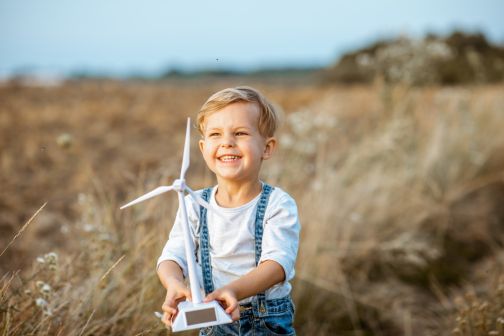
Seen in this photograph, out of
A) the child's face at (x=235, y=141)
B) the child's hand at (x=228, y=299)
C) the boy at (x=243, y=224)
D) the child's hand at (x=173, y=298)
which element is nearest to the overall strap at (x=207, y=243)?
the boy at (x=243, y=224)

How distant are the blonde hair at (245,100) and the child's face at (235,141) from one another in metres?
0.02

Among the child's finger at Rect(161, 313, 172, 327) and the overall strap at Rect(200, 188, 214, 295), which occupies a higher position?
the overall strap at Rect(200, 188, 214, 295)

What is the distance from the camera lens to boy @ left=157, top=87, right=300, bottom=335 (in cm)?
184

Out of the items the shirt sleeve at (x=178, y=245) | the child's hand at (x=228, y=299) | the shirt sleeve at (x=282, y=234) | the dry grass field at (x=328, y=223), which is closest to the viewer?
the child's hand at (x=228, y=299)

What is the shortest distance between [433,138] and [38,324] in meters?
4.92

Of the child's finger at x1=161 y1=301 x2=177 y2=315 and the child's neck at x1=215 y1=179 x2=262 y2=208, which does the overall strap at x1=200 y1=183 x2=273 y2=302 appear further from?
the child's finger at x1=161 y1=301 x2=177 y2=315

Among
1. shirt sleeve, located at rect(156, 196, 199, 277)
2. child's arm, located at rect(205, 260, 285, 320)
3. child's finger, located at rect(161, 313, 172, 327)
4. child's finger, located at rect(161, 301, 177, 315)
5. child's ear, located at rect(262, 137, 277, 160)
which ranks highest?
child's ear, located at rect(262, 137, 277, 160)

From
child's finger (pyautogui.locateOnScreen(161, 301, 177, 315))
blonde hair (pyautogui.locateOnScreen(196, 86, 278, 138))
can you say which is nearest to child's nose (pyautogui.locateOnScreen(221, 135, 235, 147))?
blonde hair (pyautogui.locateOnScreen(196, 86, 278, 138))

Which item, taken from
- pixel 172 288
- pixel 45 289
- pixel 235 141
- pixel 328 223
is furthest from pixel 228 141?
pixel 328 223

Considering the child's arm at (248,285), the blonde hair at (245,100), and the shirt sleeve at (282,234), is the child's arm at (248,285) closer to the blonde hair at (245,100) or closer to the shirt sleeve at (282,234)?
the shirt sleeve at (282,234)

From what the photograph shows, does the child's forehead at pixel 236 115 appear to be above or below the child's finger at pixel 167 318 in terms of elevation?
above

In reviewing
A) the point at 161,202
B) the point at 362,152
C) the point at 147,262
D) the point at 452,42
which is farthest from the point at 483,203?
the point at 452,42

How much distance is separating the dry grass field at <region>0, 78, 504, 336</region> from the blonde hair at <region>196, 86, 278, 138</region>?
75cm

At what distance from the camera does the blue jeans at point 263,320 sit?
194 cm
